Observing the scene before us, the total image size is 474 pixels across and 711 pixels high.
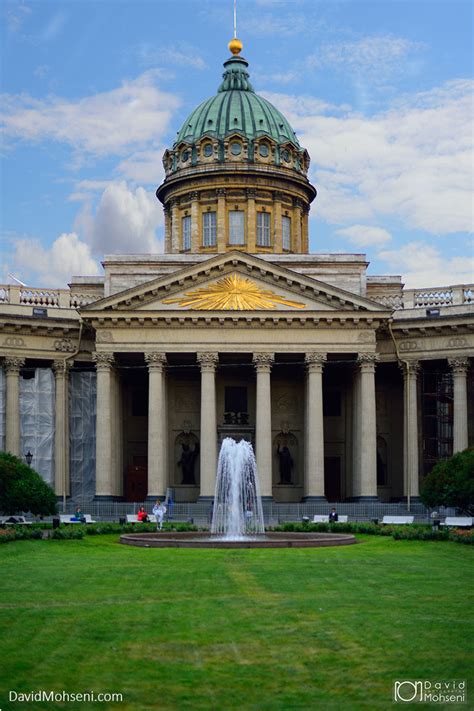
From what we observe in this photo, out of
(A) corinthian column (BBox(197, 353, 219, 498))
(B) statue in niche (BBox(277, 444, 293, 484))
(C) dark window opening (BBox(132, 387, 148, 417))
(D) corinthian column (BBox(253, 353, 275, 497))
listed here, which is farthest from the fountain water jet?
(C) dark window opening (BBox(132, 387, 148, 417))

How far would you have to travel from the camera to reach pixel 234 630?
68.9 ft

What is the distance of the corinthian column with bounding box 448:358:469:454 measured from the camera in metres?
68.2

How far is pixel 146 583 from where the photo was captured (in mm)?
28328

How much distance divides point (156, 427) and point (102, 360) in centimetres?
507

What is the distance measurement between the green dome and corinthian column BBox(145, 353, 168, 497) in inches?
984

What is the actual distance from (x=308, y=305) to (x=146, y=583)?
136 feet

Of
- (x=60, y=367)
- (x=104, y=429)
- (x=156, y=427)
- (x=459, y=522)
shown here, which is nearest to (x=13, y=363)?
(x=60, y=367)

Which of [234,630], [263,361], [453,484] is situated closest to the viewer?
[234,630]

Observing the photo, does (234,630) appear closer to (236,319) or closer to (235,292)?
(236,319)

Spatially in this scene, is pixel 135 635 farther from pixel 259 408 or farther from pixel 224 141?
pixel 224 141

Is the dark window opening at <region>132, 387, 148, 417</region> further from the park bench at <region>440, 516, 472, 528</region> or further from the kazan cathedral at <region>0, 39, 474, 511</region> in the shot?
the park bench at <region>440, 516, 472, 528</region>

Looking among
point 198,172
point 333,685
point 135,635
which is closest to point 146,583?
point 135,635

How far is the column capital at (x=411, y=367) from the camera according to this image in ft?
232

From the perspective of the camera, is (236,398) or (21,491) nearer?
(21,491)
